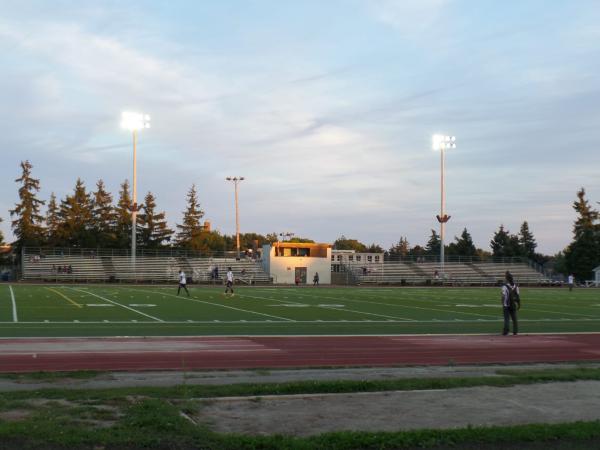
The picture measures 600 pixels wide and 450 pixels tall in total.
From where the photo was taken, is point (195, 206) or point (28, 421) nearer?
point (28, 421)

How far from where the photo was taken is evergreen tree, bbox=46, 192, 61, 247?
81.2 metres

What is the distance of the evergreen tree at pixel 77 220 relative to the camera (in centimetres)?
8144

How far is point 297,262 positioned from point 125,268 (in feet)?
59.4

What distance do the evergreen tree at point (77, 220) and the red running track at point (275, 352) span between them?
6886 centimetres

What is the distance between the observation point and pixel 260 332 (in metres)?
18.6

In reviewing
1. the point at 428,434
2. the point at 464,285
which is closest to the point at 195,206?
the point at 464,285

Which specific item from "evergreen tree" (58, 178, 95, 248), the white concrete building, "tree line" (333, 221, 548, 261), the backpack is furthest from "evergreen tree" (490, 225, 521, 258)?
the backpack

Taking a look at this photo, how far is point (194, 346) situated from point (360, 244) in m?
151

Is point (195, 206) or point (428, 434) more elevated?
point (195, 206)

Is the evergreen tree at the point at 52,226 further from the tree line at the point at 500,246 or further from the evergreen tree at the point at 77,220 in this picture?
the tree line at the point at 500,246

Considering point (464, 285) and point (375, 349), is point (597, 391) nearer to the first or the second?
point (375, 349)

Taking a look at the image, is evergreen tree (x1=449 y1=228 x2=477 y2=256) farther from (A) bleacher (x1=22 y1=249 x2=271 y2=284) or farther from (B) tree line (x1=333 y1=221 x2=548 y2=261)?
(A) bleacher (x1=22 y1=249 x2=271 y2=284)

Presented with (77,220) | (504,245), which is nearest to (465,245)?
(504,245)

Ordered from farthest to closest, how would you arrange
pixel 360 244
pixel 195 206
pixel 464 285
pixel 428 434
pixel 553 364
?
1. pixel 360 244
2. pixel 195 206
3. pixel 464 285
4. pixel 553 364
5. pixel 428 434
